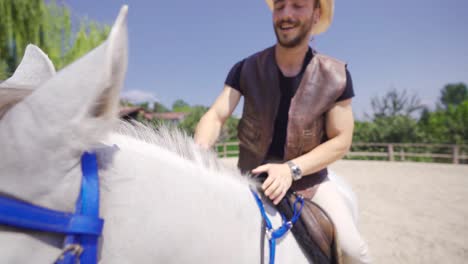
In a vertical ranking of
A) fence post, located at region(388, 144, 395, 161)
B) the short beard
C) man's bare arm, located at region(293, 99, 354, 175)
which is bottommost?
fence post, located at region(388, 144, 395, 161)

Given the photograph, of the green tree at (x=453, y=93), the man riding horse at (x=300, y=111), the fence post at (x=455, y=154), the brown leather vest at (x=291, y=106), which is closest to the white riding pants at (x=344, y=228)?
the man riding horse at (x=300, y=111)

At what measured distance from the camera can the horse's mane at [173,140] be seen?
0.81 metres

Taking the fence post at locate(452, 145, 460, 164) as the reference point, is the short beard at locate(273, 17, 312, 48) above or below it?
above

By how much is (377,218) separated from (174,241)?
5.72 meters

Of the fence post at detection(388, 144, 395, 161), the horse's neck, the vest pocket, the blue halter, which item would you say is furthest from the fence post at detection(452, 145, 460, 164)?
the blue halter

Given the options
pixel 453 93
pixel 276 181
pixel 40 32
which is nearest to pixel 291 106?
pixel 276 181

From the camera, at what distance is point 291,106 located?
140cm

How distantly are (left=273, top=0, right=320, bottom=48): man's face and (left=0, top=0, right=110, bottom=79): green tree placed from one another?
331 inches

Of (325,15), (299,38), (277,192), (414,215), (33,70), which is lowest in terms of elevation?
(414,215)

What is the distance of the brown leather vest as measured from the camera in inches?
54.8

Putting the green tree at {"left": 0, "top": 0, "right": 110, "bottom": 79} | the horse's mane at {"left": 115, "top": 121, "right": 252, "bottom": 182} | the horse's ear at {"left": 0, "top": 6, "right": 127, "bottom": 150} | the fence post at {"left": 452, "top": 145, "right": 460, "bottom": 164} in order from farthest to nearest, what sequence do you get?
the fence post at {"left": 452, "top": 145, "right": 460, "bottom": 164}
the green tree at {"left": 0, "top": 0, "right": 110, "bottom": 79}
the horse's mane at {"left": 115, "top": 121, "right": 252, "bottom": 182}
the horse's ear at {"left": 0, "top": 6, "right": 127, "bottom": 150}

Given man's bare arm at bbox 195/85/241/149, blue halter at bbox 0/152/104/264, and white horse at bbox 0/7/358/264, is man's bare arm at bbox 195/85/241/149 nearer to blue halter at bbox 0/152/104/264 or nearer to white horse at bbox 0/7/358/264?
white horse at bbox 0/7/358/264

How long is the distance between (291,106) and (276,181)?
485 millimetres

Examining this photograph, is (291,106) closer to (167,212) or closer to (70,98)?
(167,212)
